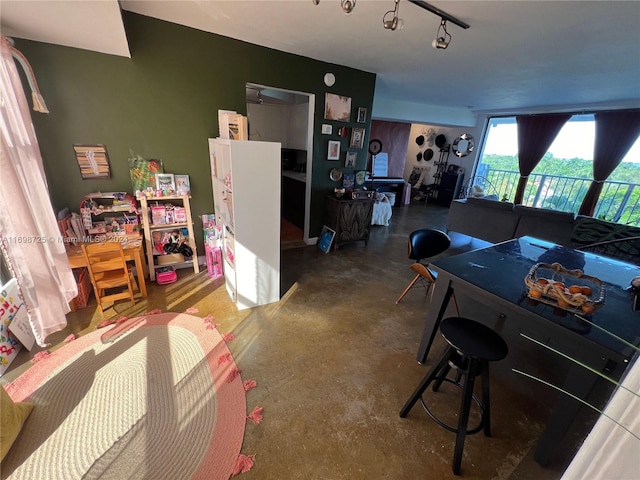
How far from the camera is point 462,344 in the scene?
1.29 m

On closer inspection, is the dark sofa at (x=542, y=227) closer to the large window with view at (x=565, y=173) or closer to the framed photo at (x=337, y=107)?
the large window with view at (x=565, y=173)

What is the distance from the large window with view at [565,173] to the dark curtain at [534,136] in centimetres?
12

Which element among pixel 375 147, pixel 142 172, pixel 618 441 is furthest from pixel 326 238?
pixel 375 147

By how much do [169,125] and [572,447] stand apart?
3.81m

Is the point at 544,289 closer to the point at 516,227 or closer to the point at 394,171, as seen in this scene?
the point at 516,227

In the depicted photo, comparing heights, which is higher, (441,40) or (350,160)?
(441,40)

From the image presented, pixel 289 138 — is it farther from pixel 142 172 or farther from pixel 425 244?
pixel 425 244

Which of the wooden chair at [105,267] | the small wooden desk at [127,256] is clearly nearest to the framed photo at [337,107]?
the small wooden desk at [127,256]

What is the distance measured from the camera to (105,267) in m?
2.31

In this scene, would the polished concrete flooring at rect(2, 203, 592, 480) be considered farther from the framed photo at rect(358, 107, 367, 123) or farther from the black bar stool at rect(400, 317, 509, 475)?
the framed photo at rect(358, 107, 367, 123)

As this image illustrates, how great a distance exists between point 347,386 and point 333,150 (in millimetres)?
3073

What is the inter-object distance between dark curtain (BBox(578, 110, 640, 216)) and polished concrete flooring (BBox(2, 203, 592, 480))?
512 cm

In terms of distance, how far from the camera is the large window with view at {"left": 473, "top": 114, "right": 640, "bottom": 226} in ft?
16.3

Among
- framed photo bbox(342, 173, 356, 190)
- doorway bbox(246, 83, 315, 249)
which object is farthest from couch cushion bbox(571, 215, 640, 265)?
doorway bbox(246, 83, 315, 249)
